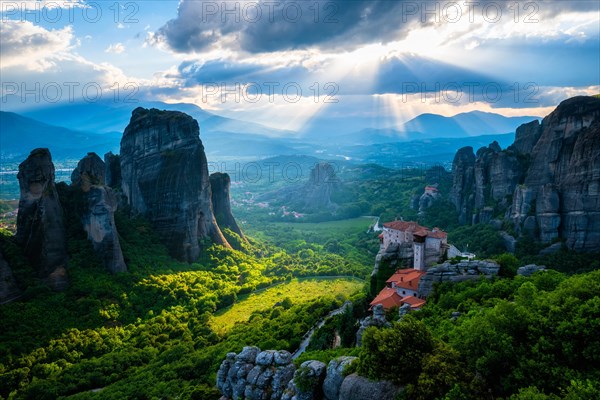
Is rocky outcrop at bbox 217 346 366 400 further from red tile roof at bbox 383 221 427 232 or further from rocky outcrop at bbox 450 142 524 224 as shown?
rocky outcrop at bbox 450 142 524 224

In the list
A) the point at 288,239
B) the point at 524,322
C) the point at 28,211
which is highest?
the point at 28,211

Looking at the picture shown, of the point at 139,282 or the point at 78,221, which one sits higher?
the point at 78,221

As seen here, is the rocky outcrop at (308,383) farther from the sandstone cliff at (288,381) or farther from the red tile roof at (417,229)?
the red tile roof at (417,229)

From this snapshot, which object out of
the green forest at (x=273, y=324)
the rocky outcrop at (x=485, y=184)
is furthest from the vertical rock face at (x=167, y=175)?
the rocky outcrop at (x=485, y=184)

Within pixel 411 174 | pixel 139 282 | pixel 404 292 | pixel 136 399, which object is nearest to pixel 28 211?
pixel 139 282

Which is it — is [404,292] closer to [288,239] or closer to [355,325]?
[355,325]

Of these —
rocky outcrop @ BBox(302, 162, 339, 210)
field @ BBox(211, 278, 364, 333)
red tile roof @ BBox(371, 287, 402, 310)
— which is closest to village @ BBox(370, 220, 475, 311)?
red tile roof @ BBox(371, 287, 402, 310)

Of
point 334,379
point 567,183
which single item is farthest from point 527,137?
point 334,379

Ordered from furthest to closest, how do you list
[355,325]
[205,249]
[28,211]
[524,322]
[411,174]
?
[411,174] → [205,249] → [28,211] → [355,325] → [524,322]
